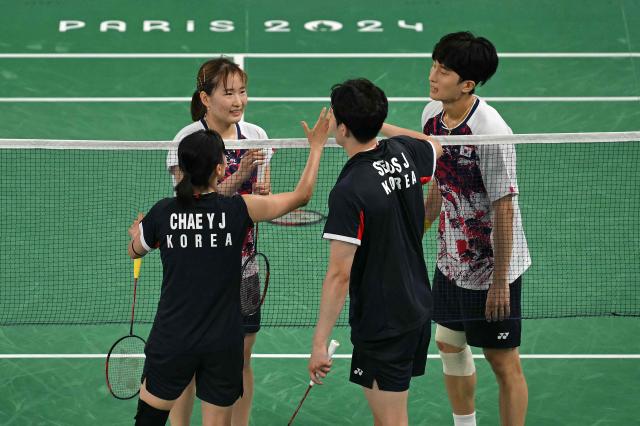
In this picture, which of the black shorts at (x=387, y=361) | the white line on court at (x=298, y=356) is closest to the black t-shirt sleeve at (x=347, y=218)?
the black shorts at (x=387, y=361)

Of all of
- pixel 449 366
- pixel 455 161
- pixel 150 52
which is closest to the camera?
pixel 455 161

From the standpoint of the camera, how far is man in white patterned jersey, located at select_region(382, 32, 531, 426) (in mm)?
6289

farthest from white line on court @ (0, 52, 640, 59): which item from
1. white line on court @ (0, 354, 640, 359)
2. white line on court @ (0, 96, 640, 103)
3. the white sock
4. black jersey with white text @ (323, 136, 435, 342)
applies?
black jersey with white text @ (323, 136, 435, 342)

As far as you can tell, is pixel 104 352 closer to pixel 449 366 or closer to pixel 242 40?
pixel 449 366

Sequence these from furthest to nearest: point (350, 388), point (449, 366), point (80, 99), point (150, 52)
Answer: point (150, 52)
point (80, 99)
point (350, 388)
point (449, 366)

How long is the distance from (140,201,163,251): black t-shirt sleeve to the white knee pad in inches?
81.0

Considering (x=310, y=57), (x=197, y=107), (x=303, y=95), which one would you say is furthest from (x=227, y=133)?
(x=310, y=57)

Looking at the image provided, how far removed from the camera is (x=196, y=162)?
5578 mm

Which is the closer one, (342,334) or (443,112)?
(443,112)

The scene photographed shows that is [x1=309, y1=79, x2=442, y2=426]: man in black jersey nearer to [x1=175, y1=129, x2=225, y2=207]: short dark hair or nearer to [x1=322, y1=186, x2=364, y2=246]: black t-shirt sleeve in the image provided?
[x1=322, y1=186, x2=364, y2=246]: black t-shirt sleeve

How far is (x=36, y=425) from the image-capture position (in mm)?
7582

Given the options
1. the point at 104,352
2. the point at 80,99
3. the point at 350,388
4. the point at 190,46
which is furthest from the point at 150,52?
the point at 350,388

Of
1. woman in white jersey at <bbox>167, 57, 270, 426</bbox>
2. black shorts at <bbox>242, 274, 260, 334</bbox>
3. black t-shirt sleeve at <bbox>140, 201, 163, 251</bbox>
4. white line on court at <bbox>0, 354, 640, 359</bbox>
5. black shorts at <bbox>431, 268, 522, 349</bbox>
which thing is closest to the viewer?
black t-shirt sleeve at <bbox>140, 201, 163, 251</bbox>

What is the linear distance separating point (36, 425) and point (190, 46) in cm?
715
